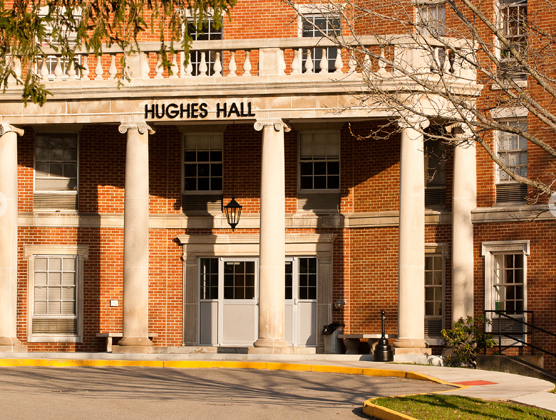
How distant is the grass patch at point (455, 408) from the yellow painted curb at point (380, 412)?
0.13 m

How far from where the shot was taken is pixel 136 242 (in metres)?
19.2

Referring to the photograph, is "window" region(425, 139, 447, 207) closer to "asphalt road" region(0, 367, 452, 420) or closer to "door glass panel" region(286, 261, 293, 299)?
"door glass panel" region(286, 261, 293, 299)

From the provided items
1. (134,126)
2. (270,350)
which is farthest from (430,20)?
(134,126)

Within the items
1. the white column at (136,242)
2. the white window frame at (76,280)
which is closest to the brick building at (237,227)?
the white window frame at (76,280)

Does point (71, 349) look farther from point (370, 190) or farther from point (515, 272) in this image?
point (515, 272)

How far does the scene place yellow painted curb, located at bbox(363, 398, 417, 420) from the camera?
10797mm

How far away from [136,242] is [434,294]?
24.8ft

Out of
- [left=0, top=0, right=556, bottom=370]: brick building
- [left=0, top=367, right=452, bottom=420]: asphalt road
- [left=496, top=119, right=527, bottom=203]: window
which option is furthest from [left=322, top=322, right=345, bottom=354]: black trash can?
[left=496, top=119, right=527, bottom=203]: window

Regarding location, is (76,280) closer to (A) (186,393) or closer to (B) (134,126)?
(B) (134,126)

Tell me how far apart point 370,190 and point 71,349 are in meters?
8.76

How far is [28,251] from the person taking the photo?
22.3 meters

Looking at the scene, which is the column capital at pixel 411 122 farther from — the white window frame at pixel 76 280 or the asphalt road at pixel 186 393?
the white window frame at pixel 76 280

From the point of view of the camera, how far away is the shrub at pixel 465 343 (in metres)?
18.4

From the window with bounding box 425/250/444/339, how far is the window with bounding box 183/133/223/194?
5866 mm
